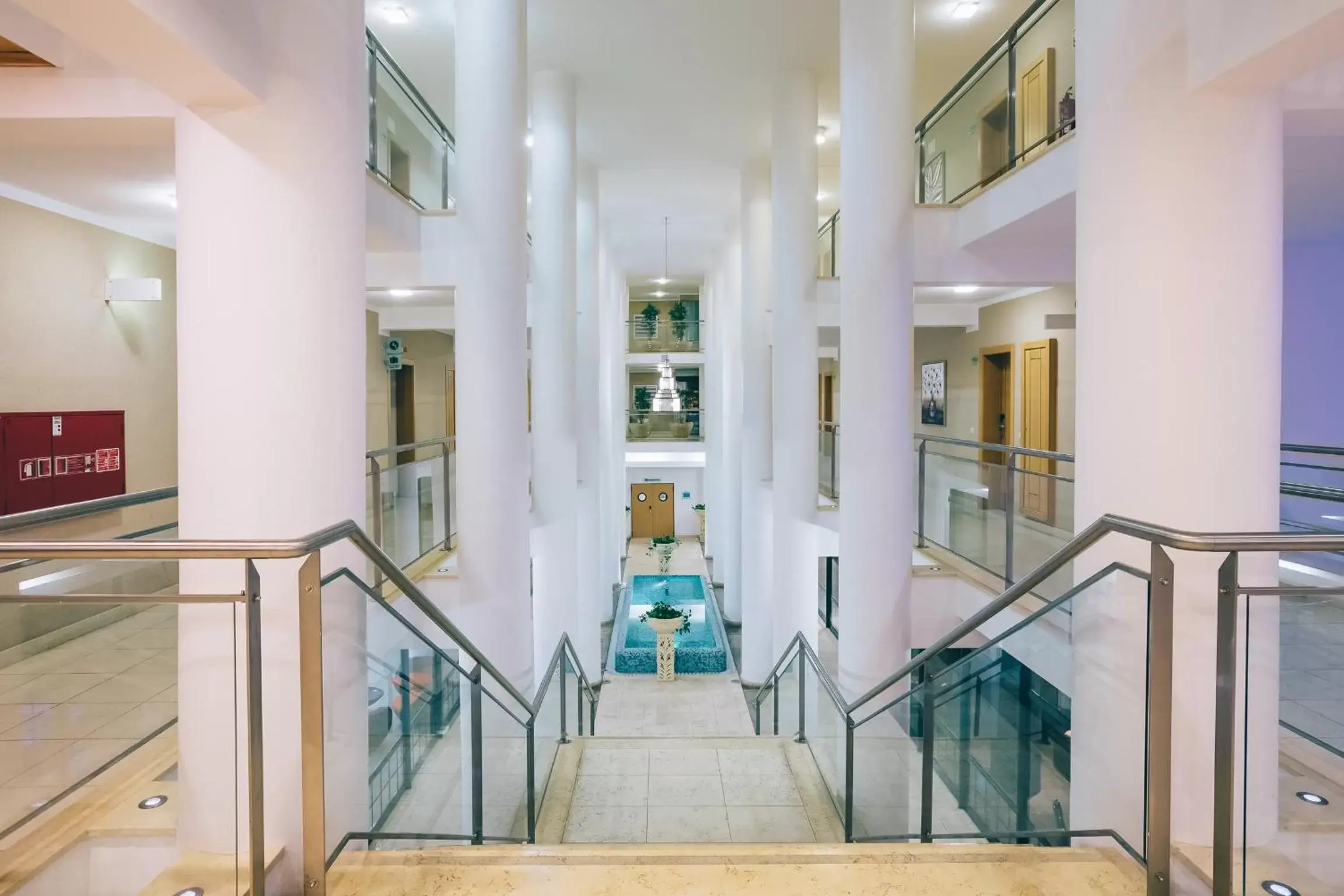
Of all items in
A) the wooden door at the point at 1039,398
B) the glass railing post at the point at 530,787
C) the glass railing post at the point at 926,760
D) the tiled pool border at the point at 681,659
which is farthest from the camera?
the tiled pool border at the point at 681,659

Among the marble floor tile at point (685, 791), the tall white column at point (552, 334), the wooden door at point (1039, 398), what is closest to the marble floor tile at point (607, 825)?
the marble floor tile at point (685, 791)

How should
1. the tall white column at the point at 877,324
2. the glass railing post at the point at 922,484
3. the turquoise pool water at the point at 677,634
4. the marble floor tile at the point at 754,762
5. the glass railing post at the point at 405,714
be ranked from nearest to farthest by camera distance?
the glass railing post at the point at 405,714 → the tall white column at the point at 877,324 → the marble floor tile at the point at 754,762 → the glass railing post at the point at 922,484 → the turquoise pool water at the point at 677,634

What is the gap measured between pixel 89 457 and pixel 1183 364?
24.7 feet

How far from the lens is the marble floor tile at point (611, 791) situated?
5.27 metres

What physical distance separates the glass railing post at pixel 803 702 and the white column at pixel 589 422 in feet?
14.5

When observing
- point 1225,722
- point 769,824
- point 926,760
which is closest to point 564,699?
point 769,824

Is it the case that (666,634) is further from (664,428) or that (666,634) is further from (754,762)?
(664,428)

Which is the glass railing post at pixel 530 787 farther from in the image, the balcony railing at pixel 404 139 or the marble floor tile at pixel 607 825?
the balcony railing at pixel 404 139

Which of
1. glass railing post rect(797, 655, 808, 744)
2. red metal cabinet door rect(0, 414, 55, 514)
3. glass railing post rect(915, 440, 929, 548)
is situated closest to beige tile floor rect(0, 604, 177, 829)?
red metal cabinet door rect(0, 414, 55, 514)

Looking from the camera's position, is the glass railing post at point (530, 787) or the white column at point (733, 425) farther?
the white column at point (733, 425)

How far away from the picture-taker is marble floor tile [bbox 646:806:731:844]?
15.9ft

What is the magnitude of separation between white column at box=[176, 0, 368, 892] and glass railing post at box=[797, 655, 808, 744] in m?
4.58

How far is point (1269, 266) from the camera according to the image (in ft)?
7.79

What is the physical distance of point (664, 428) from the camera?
2002 cm
